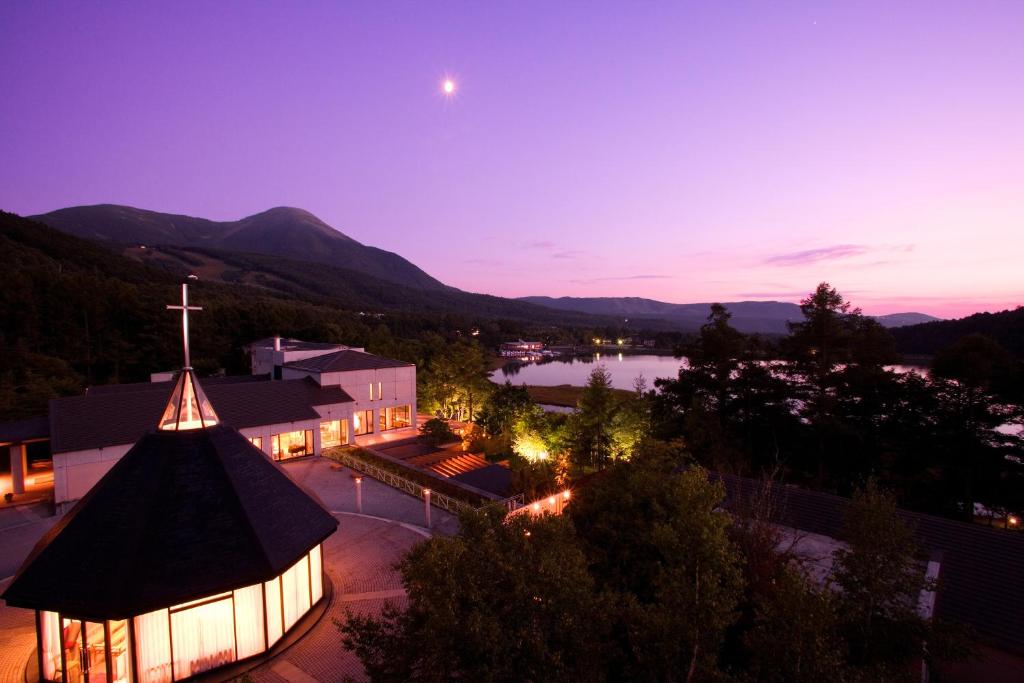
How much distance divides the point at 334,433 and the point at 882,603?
1046 inches

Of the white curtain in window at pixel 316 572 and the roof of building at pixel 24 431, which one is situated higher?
the roof of building at pixel 24 431

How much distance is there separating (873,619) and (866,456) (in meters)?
19.9

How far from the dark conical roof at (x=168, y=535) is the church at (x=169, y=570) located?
0.8 inches

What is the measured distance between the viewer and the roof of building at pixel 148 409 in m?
20.8

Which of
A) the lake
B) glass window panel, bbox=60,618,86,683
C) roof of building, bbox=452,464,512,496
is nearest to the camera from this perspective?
glass window panel, bbox=60,618,86,683

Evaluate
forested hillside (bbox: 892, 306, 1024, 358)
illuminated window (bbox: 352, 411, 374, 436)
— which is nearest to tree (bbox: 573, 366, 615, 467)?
illuminated window (bbox: 352, 411, 374, 436)

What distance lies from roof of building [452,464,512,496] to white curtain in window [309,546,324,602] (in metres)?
9.31

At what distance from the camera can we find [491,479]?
21953 mm

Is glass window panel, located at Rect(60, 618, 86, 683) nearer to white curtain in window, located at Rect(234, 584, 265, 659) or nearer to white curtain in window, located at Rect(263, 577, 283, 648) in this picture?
white curtain in window, located at Rect(234, 584, 265, 659)

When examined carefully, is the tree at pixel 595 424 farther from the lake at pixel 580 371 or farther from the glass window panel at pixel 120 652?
the lake at pixel 580 371

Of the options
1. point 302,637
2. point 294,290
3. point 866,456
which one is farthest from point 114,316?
point 294,290

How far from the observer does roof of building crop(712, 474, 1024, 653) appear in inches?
480

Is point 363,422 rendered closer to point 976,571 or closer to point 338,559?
point 338,559

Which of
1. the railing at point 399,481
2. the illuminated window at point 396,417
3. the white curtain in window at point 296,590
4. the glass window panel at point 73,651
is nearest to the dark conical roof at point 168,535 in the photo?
the white curtain in window at point 296,590
